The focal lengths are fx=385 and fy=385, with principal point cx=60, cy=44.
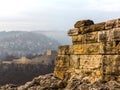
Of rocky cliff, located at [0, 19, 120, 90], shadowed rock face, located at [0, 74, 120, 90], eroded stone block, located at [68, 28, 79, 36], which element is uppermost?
eroded stone block, located at [68, 28, 79, 36]

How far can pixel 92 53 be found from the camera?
15031mm

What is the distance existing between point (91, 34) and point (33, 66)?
9754 centimetres

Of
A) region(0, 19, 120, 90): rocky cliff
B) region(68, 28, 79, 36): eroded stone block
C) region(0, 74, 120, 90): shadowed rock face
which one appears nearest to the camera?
region(0, 74, 120, 90): shadowed rock face

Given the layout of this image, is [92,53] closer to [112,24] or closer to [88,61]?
[88,61]

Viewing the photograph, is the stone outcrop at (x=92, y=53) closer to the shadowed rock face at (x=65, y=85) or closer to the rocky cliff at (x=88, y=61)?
the rocky cliff at (x=88, y=61)

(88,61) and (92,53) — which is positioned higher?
(92,53)

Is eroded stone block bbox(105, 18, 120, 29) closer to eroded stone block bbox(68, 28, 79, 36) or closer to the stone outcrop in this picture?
the stone outcrop

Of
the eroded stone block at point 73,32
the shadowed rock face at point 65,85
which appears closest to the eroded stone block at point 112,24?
the shadowed rock face at point 65,85

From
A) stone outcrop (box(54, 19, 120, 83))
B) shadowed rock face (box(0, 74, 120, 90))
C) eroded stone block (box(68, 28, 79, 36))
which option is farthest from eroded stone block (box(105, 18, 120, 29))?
eroded stone block (box(68, 28, 79, 36))

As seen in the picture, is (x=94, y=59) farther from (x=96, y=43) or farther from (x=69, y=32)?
(x=69, y=32)

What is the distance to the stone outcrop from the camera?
1364 centimetres

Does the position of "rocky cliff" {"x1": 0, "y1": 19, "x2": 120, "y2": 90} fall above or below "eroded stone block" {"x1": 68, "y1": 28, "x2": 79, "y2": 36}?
below

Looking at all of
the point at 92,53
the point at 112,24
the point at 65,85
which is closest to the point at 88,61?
the point at 92,53

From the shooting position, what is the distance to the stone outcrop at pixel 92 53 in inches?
537
